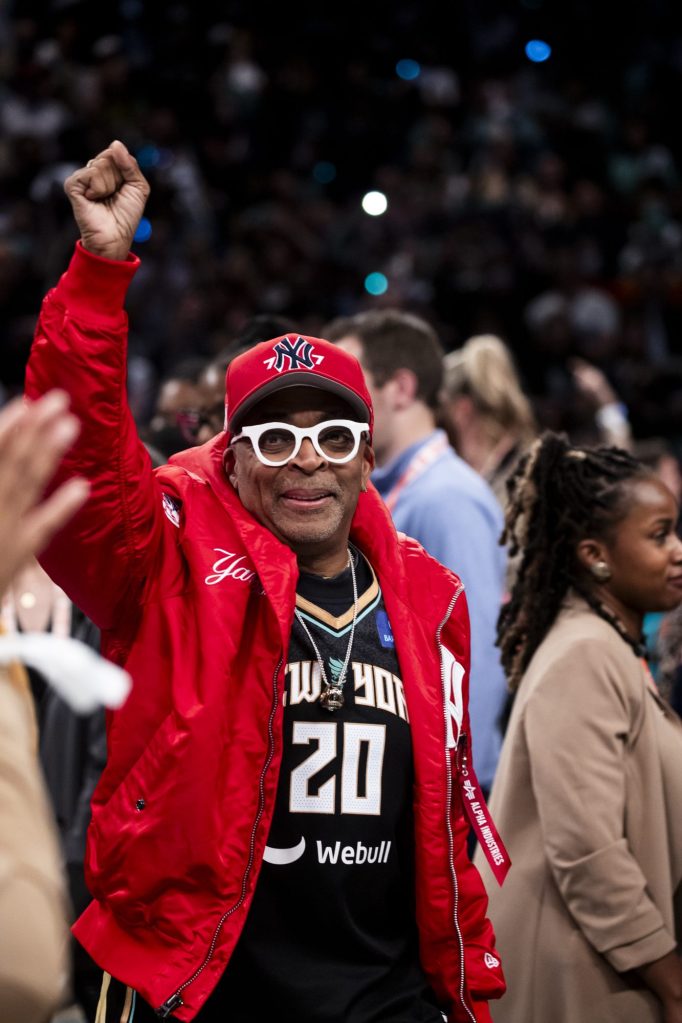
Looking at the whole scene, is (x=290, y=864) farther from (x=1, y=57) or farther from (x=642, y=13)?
(x=642, y=13)

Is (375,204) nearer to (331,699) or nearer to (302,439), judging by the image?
(302,439)

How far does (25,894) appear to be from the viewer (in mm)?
1321

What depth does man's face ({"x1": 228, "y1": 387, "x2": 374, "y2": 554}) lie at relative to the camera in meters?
2.71

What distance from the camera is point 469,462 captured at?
594 cm

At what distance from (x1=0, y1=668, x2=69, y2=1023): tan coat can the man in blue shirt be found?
2.75 m

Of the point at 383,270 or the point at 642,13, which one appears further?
the point at 642,13

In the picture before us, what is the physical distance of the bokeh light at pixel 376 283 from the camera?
11011mm

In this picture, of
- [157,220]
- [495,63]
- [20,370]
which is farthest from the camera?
[495,63]

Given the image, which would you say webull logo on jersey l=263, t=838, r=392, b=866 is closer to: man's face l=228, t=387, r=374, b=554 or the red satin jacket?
the red satin jacket

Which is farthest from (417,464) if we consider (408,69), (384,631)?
(408,69)

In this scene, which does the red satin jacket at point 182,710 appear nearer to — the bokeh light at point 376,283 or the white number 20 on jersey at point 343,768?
the white number 20 on jersey at point 343,768

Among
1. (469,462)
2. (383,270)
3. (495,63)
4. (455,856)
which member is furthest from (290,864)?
(495,63)

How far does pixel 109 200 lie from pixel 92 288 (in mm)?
167

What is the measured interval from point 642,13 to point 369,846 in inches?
512
